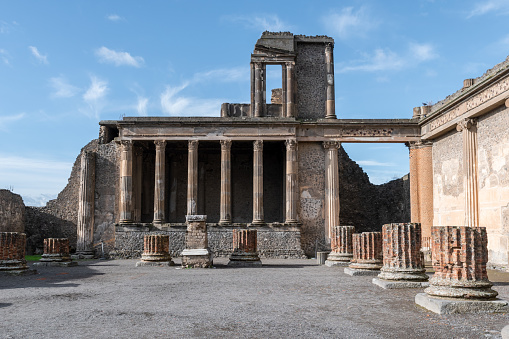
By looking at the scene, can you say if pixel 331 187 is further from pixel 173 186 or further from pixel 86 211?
pixel 86 211

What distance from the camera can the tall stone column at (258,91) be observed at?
2352 cm

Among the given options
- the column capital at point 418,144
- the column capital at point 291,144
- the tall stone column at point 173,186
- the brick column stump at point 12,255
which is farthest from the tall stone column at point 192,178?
the column capital at point 418,144

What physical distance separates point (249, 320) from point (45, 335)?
2.64 metres

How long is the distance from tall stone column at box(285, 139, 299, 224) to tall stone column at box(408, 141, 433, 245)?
17.7 feet

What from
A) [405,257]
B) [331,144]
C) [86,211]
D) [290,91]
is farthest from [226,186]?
[405,257]

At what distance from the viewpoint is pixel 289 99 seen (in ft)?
77.0

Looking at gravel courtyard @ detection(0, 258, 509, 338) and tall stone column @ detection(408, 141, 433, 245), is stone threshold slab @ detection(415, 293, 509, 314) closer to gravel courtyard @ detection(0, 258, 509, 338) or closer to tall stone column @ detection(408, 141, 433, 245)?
gravel courtyard @ detection(0, 258, 509, 338)

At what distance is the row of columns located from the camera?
22.4 meters

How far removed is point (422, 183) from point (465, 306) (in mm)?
15344

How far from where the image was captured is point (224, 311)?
24.8 ft

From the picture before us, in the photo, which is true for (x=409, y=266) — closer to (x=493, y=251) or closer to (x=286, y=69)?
(x=493, y=251)

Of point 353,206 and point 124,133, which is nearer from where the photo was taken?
point 124,133

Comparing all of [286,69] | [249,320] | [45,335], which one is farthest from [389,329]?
[286,69]

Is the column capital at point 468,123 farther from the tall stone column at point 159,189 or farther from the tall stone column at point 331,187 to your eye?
the tall stone column at point 159,189
